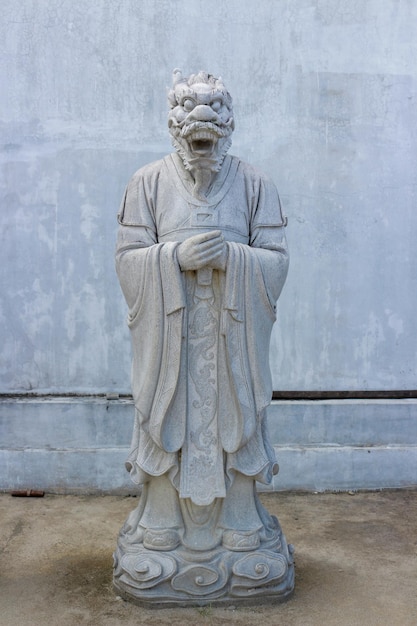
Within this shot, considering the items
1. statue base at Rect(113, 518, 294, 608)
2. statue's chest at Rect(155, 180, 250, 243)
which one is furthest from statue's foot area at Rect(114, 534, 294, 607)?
statue's chest at Rect(155, 180, 250, 243)

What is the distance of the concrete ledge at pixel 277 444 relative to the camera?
6.30 metres

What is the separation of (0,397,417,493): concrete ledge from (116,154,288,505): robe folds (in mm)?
2294

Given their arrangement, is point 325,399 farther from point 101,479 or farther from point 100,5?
point 100,5

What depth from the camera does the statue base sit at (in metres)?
4.00

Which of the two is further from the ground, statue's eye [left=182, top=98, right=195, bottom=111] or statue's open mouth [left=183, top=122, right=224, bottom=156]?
statue's eye [left=182, top=98, right=195, bottom=111]

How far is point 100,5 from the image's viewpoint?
634 centimetres

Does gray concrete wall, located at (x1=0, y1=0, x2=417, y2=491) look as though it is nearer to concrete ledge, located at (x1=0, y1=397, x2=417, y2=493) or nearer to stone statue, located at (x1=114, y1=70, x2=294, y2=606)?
concrete ledge, located at (x1=0, y1=397, x2=417, y2=493)

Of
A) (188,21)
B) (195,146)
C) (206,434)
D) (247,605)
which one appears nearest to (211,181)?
(195,146)

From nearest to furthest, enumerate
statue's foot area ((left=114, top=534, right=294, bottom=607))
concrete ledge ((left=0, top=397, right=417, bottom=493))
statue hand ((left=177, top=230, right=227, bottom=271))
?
statue hand ((left=177, top=230, right=227, bottom=271)) < statue's foot area ((left=114, top=534, right=294, bottom=607)) < concrete ledge ((left=0, top=397, right=417, bottom=493))

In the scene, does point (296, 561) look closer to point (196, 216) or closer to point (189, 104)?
point (196, 216)

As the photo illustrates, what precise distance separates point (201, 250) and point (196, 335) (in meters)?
0.52

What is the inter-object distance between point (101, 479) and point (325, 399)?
220 centimetres

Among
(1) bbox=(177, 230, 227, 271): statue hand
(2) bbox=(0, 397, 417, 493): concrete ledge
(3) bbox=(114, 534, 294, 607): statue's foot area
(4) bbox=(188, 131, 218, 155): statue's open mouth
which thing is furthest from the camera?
(2) bbox=(0, 397, 417, 493): concrete ledge

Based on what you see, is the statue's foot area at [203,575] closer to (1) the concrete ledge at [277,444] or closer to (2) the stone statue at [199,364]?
(2) the stone statue at [199,364]
